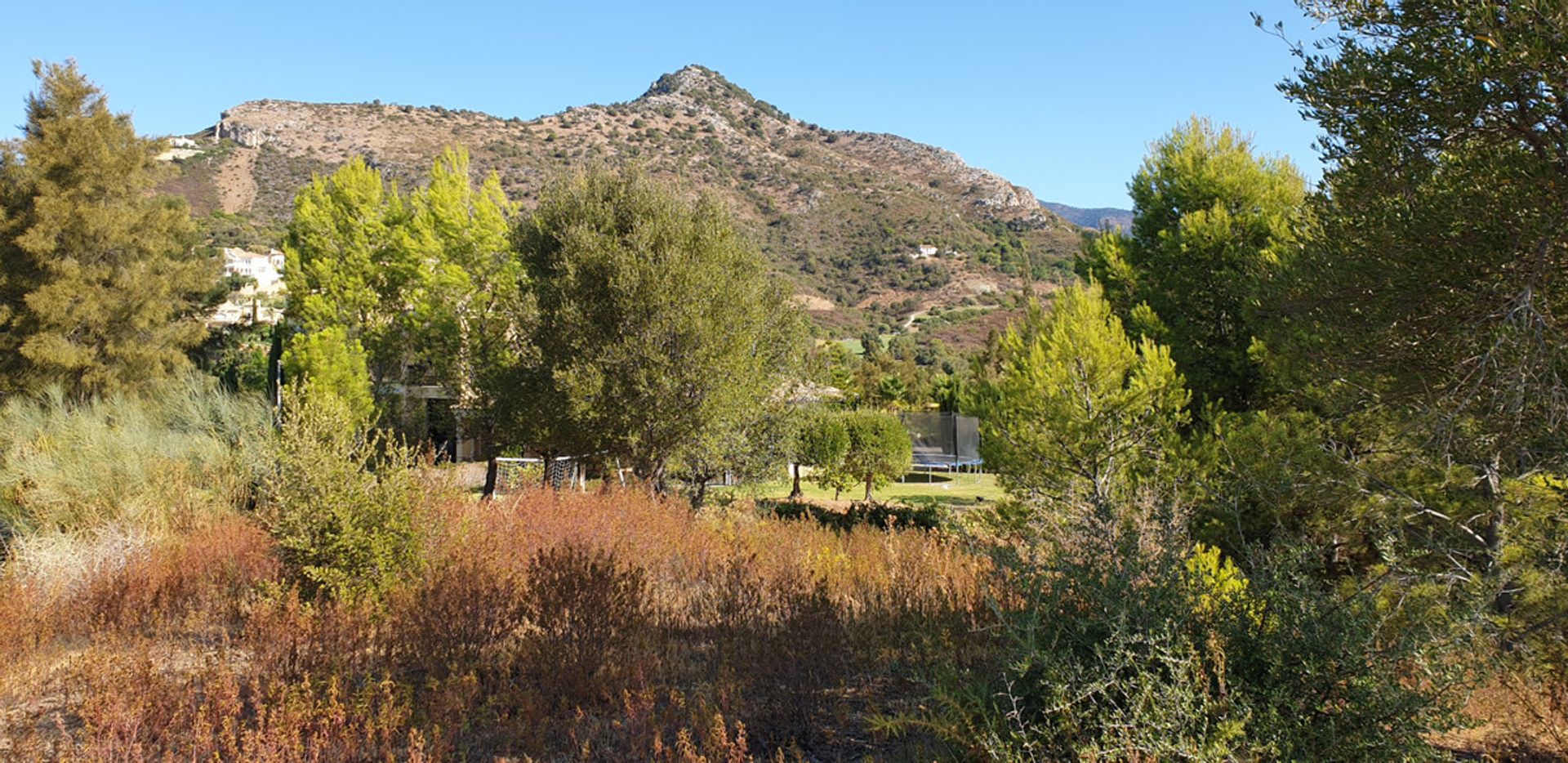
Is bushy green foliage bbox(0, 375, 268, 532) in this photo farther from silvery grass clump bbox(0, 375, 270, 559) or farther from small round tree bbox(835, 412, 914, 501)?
small round tree bbox(835, 412, 914, 501)

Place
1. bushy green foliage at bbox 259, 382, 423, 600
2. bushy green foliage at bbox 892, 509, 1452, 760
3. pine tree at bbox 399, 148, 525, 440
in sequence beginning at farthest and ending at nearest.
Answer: pine tree at bbox 399, 148, 525, 440 < bushy green foliage at bbox 259, 382, 423, 600 < bushy green foliage at bbox 892, 509, 1452, 760

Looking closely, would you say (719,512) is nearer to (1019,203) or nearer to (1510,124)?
(1510,124)

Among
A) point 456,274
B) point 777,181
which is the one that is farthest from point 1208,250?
point 777,181

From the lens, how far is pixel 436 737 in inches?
134

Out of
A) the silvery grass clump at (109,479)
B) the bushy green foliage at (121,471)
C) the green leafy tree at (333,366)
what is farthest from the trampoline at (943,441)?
the silvery grass clump at (109,479)

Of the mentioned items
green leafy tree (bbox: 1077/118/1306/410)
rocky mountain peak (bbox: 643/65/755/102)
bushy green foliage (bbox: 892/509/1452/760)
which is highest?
rocky mountain peak (bbox: 643/65/755/102)

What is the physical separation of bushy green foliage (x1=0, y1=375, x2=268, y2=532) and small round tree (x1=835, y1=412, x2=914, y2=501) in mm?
13183

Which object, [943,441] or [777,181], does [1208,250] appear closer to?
[943,441]

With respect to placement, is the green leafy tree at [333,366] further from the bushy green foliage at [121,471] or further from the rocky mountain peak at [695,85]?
the rocky mountain peak at [695,85]

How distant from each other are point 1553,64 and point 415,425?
24171mm

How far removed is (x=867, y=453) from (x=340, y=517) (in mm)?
16558

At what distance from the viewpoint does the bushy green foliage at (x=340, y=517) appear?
543 cm

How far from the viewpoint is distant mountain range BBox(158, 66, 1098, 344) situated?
62938mm

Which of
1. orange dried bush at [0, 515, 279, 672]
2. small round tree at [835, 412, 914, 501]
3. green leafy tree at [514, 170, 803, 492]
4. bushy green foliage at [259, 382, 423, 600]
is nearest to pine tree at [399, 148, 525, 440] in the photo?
green leafy tree at [514, 170, 803, 492]
